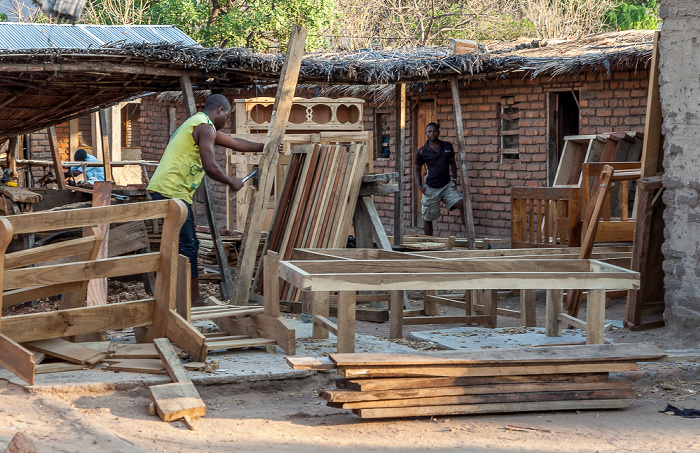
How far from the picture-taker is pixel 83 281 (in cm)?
500

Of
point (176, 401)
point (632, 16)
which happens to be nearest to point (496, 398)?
point (176, 401)

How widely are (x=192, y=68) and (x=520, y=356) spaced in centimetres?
509

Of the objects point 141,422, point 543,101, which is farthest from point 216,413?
point 543,101

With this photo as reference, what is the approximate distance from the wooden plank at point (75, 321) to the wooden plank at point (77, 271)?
0.60 feet

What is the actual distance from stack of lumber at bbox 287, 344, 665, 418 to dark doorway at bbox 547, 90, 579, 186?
24.1 ft

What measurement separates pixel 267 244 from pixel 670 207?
3.74 m

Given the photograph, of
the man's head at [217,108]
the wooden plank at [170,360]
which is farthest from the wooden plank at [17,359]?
the man's head at [217,108]

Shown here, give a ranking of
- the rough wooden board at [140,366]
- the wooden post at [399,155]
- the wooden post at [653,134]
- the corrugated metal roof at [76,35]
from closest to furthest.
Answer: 1. the rough wooden board at [140,366]
2. the wooden post at [653,134]
3. the corrugated metal roof at [76,35]
4. the wooden post at [399,155]

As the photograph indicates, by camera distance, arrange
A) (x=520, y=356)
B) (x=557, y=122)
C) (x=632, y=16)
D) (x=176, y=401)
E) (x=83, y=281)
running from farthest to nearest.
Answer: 1. (x=632, y=16)
2. (x=557, y=122)
3. (x=83, y=281)
4. (x=520, y=356)
5. (x=176, y=401)

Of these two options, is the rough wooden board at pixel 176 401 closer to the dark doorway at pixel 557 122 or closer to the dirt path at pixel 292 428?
the dirt path at pixel 292 428

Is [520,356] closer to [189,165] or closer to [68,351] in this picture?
[68,351]

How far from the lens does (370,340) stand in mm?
5598

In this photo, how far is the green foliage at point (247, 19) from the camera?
70.6ft

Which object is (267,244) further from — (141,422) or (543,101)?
(543,101)
